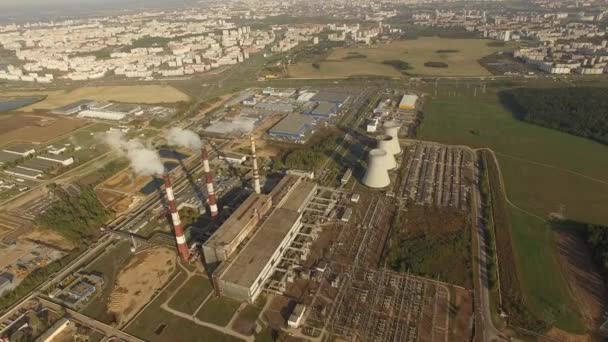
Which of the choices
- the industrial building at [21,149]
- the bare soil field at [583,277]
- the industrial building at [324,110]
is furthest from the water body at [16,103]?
the bare soil field at [583,277]

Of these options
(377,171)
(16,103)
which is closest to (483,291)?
(377,171)

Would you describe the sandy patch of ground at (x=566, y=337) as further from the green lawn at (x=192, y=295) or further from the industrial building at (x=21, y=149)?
the industrial building at (x=21, y=149)

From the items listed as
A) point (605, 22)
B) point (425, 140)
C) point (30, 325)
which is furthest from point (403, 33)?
point (30, 325)

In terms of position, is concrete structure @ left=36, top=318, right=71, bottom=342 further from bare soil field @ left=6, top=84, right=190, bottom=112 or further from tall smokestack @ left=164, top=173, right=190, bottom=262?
bare soil field @ left=6, top=84, right=190, bottom=112

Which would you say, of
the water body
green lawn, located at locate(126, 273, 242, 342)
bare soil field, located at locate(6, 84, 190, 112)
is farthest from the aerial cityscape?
bare soil field, located at locate(6, 84, 190, 112)

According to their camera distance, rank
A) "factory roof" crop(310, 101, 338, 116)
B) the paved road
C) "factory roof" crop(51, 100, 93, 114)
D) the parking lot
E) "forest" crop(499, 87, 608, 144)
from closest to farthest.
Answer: the paved road, the parking lot, "forest" crop(499, 87, 608, 144), "factory roof" crop(310, 101, 338, 116), "factory roof" crop(51, 100, 93, 114)

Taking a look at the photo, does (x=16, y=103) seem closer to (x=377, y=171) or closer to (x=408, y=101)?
(x=377, y=171)

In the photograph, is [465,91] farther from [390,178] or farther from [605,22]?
[605,22]
